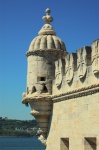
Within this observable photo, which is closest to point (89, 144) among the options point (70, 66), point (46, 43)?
point (70, 66)

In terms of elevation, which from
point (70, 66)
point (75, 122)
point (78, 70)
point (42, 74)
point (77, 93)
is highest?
point (42, 74)

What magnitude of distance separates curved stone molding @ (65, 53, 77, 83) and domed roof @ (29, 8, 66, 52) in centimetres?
234

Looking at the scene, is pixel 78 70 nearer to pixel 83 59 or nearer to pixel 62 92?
pixel 83 59

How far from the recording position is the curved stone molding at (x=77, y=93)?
12.5 meters

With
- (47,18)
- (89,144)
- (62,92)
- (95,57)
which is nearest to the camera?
(95,57)

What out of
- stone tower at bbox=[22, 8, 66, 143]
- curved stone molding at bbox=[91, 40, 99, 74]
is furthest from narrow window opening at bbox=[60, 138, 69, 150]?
curved stone molding at bbox=[91, 40, 99, 74]

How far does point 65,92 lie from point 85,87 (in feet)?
6.43

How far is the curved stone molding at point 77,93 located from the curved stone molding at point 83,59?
1.88 feet

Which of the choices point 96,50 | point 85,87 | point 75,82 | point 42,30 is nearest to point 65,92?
point 75,82

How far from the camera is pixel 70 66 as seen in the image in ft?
A: 48.1

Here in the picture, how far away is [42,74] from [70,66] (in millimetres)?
2475

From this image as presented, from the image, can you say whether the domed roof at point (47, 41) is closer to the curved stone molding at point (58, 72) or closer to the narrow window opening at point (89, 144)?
the curved stone molding at point (58, 72)

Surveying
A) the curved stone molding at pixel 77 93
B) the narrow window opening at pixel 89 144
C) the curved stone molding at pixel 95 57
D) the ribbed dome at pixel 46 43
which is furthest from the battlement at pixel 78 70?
the narrow window opening at pixel 89 144

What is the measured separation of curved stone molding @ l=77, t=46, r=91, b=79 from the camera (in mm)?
13203
